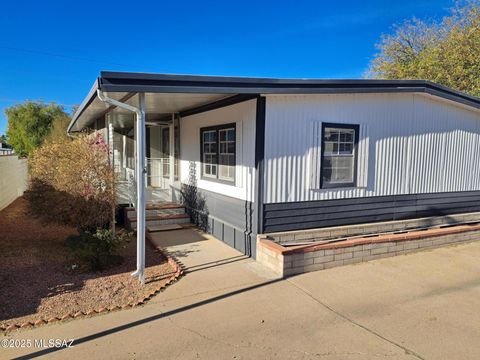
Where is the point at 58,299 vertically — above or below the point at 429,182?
below

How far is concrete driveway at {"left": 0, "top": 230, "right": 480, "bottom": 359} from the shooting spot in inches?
125

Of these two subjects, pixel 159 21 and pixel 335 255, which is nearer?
pixel 335 255

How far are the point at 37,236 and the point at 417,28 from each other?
21.7m

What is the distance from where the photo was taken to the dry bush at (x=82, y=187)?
20.1ft

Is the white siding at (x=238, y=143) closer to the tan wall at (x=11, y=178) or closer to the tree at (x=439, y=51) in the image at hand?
the tan wall at (x=11, y=178)

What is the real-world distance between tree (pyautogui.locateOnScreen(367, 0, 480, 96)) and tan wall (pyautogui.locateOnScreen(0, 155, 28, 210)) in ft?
60.5

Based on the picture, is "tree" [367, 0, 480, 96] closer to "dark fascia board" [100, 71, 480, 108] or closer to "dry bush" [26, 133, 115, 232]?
"dark fascia board" [100, 71, 480, 108]

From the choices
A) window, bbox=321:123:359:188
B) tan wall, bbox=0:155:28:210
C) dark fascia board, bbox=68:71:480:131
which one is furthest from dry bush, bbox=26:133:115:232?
tan wall, bbox=0:155:28:210

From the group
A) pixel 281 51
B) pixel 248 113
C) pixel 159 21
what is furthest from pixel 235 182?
pixel 281 51

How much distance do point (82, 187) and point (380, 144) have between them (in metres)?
5.86

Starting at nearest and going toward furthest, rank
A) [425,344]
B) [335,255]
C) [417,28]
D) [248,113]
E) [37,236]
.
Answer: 1. [425,344]
2. [335,255]
3. [248,113]
4. [37,236]
5. [417,28]

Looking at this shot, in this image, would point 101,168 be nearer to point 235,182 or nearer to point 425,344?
point 235,182

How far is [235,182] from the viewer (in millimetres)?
6574

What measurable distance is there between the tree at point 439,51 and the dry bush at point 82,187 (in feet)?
54.3
